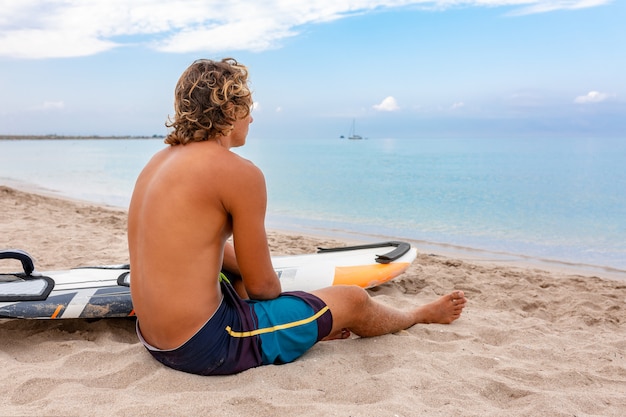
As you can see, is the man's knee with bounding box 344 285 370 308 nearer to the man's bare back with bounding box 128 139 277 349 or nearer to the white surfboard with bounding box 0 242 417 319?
the man's bare back with bounding box 128 139 277 349

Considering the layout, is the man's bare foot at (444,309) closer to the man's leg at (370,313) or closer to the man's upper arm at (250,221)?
the man's leg at (370,313)

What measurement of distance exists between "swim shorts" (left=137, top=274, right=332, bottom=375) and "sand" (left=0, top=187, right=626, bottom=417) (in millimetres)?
52

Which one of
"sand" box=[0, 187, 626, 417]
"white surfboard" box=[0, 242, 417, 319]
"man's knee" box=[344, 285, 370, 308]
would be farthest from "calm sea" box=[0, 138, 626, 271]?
"man's knee" box=[344, 285, 370, 308]

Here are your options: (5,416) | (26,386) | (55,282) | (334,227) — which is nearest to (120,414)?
(5,416)

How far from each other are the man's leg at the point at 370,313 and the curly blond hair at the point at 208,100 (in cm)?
93

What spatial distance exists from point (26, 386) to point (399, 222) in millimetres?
8597

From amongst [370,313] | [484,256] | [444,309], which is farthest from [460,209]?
[370,313]

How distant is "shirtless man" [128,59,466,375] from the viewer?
2164mm

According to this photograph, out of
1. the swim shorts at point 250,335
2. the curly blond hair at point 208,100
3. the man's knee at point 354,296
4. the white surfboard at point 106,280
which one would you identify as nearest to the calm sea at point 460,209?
the white surfboard at point 106,280

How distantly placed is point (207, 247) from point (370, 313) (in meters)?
1.03

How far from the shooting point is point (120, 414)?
196 cm

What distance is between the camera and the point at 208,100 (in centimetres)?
227

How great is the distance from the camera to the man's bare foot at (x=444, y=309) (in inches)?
133

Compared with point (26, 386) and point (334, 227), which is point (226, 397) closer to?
point (26, 386)
